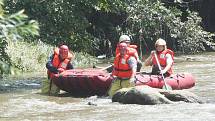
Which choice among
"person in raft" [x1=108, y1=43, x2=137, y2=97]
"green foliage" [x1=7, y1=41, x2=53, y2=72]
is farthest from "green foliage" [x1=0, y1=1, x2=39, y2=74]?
"green foliage" [x1=7, y1=41, x2=53, y2=72]

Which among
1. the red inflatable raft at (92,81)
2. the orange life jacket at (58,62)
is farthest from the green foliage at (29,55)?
the red inflatable raft at (92,81)

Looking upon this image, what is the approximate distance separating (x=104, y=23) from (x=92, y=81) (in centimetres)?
1321

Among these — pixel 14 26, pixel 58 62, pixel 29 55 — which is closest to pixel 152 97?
pixel 58 62

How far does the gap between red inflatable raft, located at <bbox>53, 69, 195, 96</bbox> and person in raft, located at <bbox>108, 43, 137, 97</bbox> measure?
20 centimetres

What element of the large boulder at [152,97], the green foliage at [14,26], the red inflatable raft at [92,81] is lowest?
the large boulder at [152,97]

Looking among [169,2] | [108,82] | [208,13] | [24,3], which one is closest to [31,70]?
[24,3]

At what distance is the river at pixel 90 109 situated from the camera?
7457 millimetres

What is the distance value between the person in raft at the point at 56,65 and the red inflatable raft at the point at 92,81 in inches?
10.4

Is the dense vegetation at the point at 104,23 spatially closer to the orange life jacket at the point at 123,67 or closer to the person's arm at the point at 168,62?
the orange life jacket at the point at 123,67

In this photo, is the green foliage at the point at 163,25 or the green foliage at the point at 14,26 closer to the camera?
the green foliage at the point at 14,26

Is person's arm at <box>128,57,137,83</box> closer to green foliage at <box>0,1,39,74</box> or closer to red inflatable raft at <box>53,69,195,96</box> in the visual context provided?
red inflatable raft at <box>53,69,195,96</box>

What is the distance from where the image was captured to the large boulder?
28.3 feet

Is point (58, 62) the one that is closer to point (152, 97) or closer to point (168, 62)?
point (168, 62)

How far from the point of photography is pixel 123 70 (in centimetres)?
952
